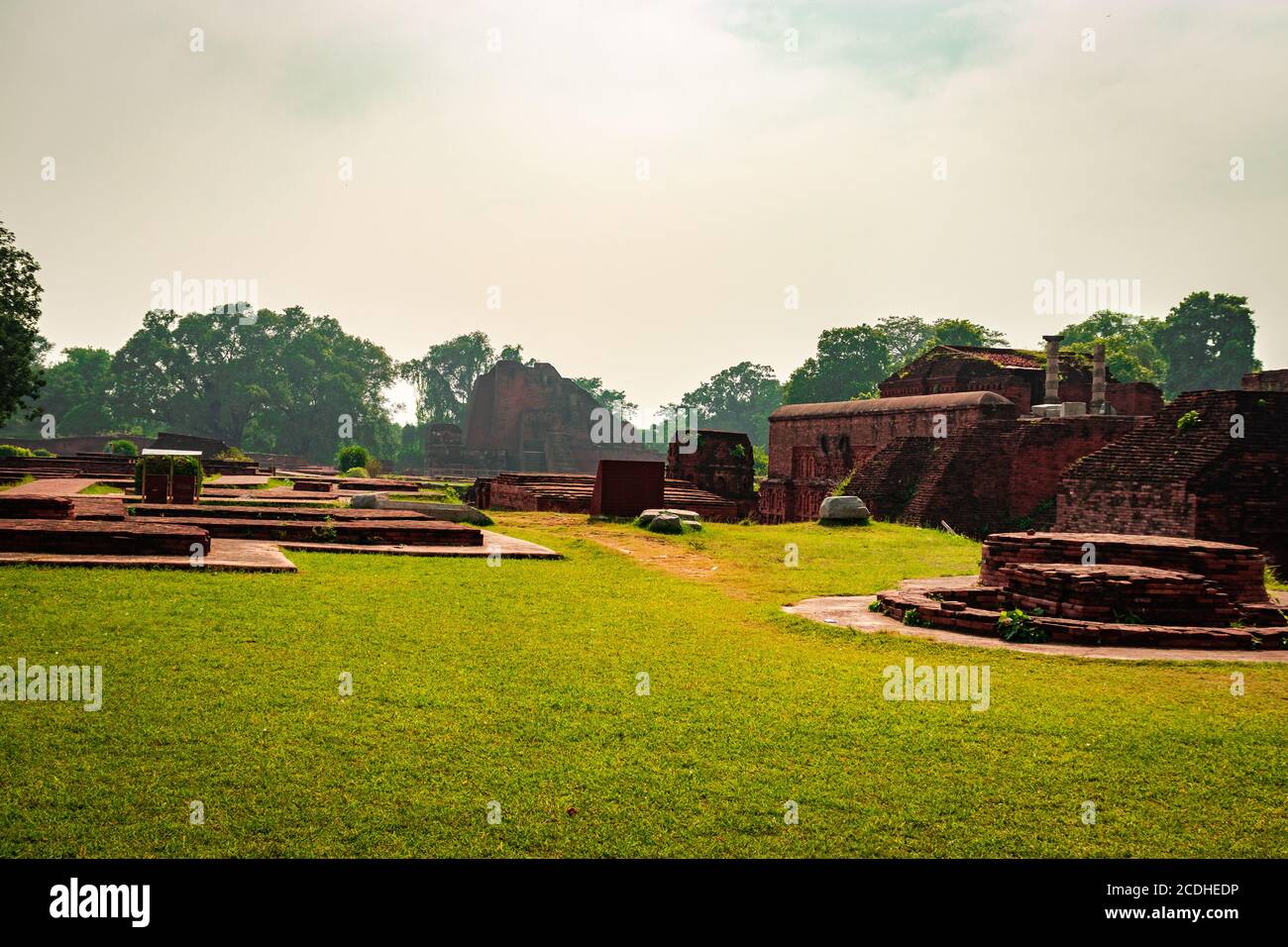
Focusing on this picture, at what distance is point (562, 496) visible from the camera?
17594 millimetres

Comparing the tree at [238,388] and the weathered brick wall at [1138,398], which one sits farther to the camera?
the tree at [238,388]

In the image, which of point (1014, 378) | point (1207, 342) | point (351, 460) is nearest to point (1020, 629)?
point (1014, 378)

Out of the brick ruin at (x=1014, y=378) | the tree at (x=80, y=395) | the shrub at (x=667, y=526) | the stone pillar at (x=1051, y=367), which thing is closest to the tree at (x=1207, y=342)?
the brick ruin at (x=1014, y=378)

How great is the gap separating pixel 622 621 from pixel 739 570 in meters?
3.84

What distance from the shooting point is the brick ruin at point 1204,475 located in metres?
10.4

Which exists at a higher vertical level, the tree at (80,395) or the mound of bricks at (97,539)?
the tree at (80,395)

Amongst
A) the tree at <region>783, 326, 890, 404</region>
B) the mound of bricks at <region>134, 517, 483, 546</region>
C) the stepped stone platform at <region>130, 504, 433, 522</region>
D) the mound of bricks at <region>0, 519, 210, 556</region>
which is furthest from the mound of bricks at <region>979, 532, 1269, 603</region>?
the tree at <region>783, 326, 890, 404</region>

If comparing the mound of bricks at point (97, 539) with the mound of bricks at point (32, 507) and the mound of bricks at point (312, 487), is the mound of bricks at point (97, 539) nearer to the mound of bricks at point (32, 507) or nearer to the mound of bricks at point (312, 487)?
the mound of bricks at point (32, 507)

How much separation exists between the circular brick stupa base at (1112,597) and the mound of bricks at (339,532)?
4.65 m

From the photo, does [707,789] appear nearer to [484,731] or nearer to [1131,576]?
[484,731]

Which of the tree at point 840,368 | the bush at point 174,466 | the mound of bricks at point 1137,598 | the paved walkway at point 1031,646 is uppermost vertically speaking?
the tree at point 840,368

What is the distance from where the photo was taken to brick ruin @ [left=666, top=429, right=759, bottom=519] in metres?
20.3
